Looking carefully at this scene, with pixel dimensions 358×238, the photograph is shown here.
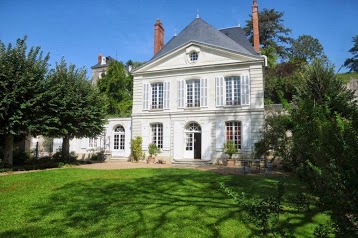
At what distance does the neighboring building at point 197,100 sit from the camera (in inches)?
624

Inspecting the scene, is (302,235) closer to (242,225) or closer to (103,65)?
(242,225)

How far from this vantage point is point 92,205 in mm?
5781

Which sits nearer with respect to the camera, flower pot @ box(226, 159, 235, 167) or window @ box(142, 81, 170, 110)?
flower pot @ box(226, 159, 235, 167)

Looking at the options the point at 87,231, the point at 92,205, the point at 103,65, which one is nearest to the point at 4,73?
the point at 92,205

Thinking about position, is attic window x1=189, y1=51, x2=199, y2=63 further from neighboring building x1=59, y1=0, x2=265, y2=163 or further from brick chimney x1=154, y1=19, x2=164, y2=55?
brick chimney x1=154, y1=19, x2=164, y2=55

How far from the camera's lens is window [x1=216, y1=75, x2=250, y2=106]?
16.0 metres

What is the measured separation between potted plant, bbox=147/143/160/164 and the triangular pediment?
5071mm

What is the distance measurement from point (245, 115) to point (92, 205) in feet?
38.1

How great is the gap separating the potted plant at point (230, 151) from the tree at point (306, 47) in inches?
1069

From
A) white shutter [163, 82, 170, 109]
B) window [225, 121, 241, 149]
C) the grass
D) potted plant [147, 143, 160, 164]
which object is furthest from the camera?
white shutter [163, 82, 170, 109]

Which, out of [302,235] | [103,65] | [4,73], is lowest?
[302,235]

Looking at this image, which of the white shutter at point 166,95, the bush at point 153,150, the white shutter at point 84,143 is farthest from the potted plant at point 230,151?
the white shutter at point 84,143

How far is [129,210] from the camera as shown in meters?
5.37

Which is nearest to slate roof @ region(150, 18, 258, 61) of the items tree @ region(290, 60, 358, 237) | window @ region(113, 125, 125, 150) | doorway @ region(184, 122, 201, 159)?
doorway @ region(184, 122, 201, 159)
